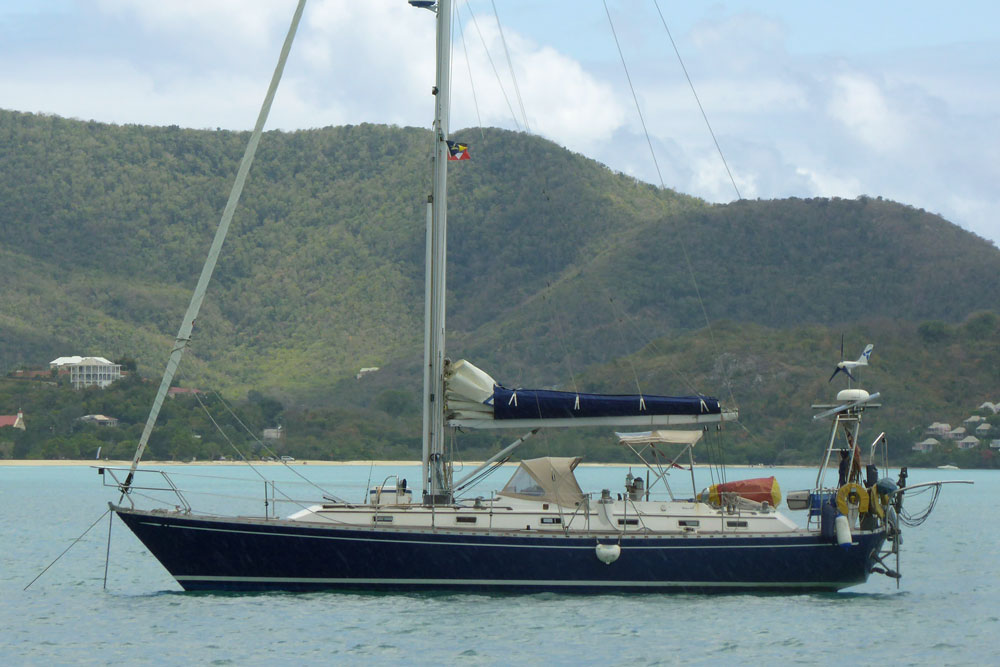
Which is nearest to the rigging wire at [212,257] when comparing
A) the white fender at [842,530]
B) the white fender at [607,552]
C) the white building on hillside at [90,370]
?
the white fender at [607,552]

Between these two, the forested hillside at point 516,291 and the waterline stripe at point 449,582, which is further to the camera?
the forested hillside at point 516,291

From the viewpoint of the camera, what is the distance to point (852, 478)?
2664 centimetres

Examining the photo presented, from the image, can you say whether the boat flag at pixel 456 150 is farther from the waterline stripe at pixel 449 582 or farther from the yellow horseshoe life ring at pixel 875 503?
the yellow horseshoe life ring at pixel 875 503

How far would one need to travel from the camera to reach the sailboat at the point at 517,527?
78.5 feet

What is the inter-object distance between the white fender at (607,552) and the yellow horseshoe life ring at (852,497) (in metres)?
4.76

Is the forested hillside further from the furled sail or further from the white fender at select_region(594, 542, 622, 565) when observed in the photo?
the white fender at select_region(594, 542, 622, 565)

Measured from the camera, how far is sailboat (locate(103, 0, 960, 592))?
78.5 ft

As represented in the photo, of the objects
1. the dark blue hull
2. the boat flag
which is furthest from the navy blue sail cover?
the boat flag

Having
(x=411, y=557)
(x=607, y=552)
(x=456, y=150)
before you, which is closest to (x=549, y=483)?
(x=607, y=552)

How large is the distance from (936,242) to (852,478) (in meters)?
153

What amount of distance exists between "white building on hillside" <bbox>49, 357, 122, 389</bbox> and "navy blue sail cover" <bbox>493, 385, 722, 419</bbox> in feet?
390

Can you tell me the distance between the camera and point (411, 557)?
23.9 metres

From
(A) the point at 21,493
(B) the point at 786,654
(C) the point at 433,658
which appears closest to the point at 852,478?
(B) the point at 786,654

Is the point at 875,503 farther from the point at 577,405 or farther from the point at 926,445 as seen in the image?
the point at 926,445
